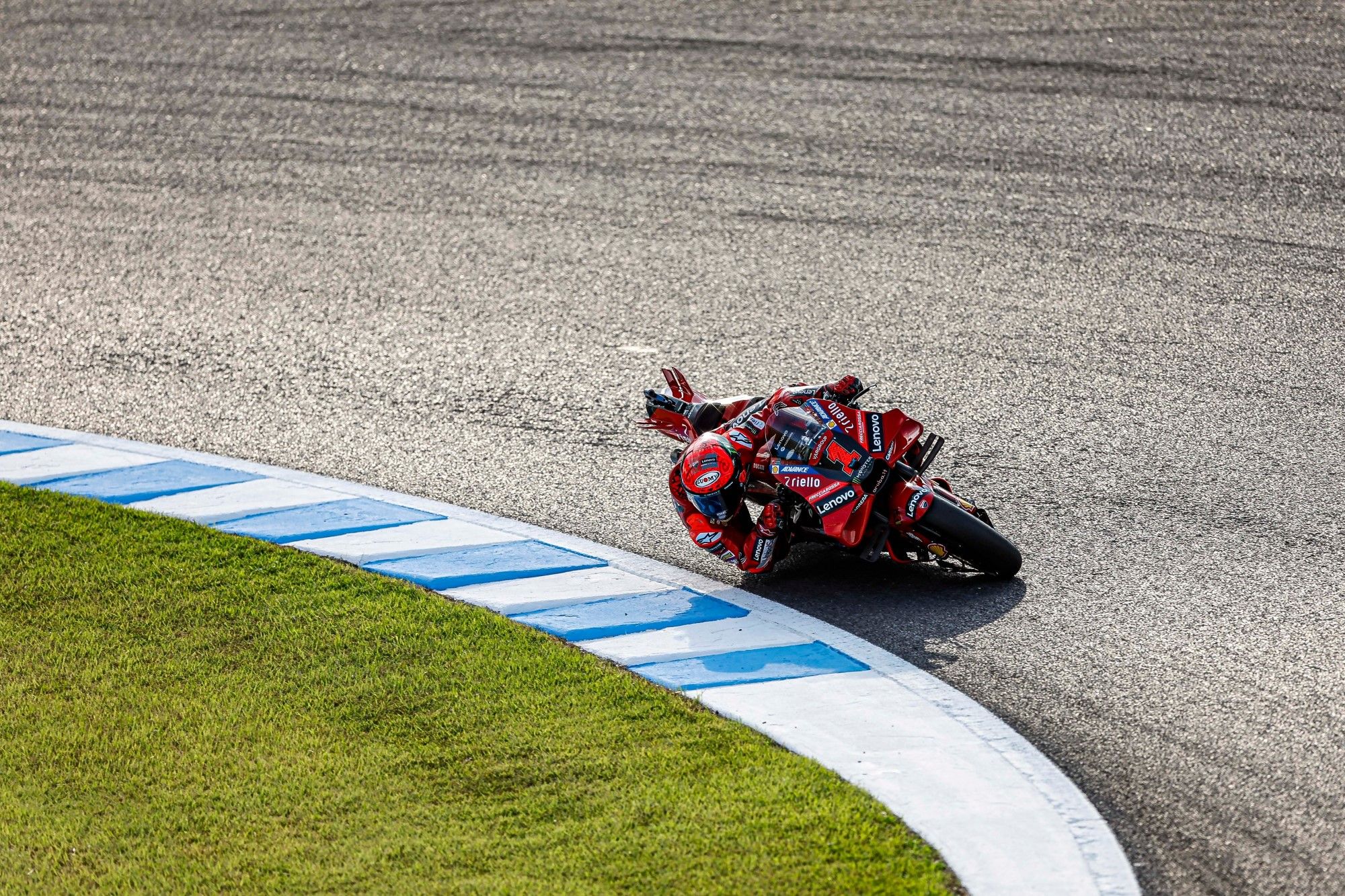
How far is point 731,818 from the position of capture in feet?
18.9

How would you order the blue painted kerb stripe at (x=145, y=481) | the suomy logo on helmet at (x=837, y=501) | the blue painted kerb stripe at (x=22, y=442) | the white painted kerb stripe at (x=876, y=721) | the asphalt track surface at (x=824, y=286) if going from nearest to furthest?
the white painted kerb stripe at (x=876, y=721) < the asphalt track surface at (x=824, y=286) < the suomy logo on helmet at (x=837, y=501) < the blue painted kerb stripe at (x=145, y=481) < the blue painted kerb stripe at (x=22, y=442)

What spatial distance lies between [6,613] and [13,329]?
5236 millimetres

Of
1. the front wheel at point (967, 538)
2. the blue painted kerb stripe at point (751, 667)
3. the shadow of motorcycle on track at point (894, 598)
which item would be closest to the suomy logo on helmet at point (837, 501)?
the front wheel at point (967, 538)

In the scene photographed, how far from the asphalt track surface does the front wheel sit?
197 mm

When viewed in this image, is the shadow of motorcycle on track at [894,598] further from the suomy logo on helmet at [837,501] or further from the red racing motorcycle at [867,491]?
the suomy logo on helmet at [837,501]

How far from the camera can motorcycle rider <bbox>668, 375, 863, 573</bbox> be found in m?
7.66

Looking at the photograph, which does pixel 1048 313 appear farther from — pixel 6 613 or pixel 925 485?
pixel 6 613

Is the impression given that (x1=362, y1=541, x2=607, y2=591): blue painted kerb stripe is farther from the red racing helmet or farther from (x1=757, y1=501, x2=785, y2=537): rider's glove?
(x1=757, y1=501, x2=785, y2=537): rider's glove

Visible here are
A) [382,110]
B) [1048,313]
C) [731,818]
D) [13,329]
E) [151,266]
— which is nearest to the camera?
[731,818]

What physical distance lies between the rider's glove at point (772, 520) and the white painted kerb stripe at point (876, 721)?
16.3 inches

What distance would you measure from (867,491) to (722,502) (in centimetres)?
80

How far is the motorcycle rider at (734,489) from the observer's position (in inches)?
302

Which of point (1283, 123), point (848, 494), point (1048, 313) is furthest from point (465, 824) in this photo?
point (1283, 123)

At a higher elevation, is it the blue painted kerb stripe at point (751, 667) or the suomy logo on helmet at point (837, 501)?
the suomy logo on helmet at point (837, 501)
